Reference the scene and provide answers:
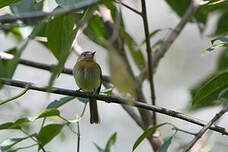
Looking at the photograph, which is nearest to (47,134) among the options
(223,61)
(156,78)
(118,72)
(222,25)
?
(118,72)

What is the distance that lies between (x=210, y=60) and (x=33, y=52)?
3.05m

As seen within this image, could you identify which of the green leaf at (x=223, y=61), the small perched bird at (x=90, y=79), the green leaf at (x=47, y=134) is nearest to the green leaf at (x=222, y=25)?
the green leaf at (x=223, y=61)

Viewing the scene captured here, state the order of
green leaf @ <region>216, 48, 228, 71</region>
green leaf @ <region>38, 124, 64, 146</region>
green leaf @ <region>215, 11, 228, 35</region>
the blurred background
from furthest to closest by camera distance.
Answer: the blurred background → green leaf @ <region>216, 48, 228, 71</region> → green leaf @ <region>215, 11, 228, 35</region> → green leaf @ <region>38, 124, 64, 146</region>

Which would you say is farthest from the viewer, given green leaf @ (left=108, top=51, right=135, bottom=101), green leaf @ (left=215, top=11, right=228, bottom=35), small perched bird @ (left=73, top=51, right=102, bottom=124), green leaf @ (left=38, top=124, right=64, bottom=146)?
small perched bird @ (left=73, top=51, right=102, bottom=124)

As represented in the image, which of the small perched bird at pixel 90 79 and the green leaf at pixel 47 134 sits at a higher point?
the small perched bird at pixel 90 79

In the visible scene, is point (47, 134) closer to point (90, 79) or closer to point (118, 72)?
point (118, 72)

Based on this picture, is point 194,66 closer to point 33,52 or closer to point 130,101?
point 33,52

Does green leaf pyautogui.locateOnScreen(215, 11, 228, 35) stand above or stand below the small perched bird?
above

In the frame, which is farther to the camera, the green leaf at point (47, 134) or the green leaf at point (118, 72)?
the green leaf at point (47, 134)

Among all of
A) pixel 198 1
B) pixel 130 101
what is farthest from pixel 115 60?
pixel 198 1

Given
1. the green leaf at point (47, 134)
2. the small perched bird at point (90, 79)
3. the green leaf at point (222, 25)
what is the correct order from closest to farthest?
the green leaf at point (47, 134) → the green leaf at point (222, 25) → the small perched bird at point (90, 79)

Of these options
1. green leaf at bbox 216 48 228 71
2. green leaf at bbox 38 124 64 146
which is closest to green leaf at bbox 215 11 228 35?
green leaf at bbox 216 48 228 71

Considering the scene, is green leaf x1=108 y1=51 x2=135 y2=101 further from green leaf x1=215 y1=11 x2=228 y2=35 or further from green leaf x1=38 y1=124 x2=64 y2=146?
green leaf x1=215 y1=11 x2=228 y2=35

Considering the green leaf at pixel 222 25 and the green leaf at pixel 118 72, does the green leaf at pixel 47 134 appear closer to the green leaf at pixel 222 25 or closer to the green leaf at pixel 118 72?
the green leaf at pixel 118 72
